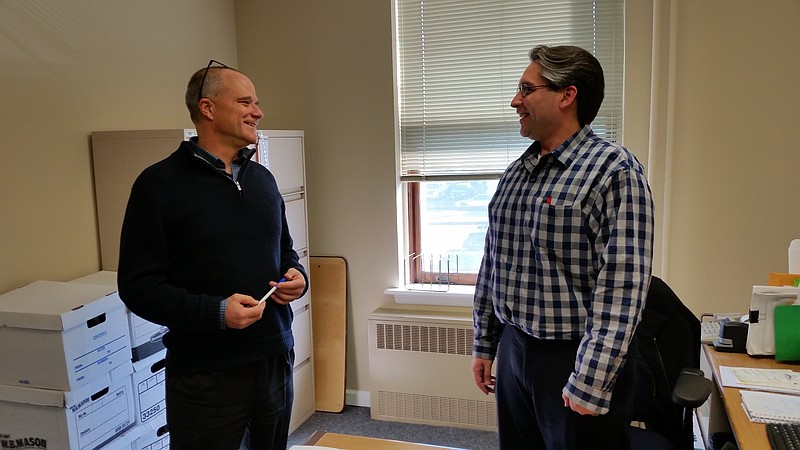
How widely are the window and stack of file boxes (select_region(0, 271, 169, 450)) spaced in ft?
5.39

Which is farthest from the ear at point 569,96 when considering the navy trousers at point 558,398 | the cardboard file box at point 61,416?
the cardboard file box at point 61,416

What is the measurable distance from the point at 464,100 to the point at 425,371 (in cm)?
146

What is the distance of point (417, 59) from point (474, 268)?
3.87ft

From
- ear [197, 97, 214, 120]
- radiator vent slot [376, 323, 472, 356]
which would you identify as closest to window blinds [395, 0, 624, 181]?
radiator vent slot [376, 323, 472, 356]

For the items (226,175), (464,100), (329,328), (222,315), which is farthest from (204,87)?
(329,328)

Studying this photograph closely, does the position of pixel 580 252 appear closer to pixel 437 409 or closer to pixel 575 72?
pixel 575 72

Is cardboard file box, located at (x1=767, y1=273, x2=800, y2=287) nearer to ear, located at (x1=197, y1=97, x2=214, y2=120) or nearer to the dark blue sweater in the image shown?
the dark blue sweater

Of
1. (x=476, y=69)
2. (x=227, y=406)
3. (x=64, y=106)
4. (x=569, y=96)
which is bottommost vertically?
(x=227, y=406)

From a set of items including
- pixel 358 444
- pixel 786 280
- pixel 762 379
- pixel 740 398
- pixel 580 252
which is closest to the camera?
pixel 580 252

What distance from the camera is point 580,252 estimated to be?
1.38 meters

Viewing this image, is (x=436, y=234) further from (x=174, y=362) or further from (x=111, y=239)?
(x=174, y=362)

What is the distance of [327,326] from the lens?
3.27m

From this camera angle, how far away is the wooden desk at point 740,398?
4.58 ft

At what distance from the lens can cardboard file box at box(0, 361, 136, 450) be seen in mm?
1731
